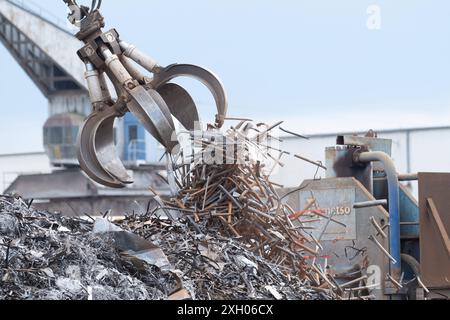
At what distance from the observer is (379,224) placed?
8.31 m

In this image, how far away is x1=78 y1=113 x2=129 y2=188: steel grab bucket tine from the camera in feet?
20.0

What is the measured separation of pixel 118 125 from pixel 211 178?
27922 millimetres

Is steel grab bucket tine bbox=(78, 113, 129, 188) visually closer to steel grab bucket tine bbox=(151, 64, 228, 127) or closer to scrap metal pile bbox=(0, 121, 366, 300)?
scrap metal pile bbox=(0, 121, 366, 300)

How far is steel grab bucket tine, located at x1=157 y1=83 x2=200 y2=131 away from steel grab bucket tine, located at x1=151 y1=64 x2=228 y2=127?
15cm

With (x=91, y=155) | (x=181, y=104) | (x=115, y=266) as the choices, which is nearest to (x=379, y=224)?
(x=181, y=104)

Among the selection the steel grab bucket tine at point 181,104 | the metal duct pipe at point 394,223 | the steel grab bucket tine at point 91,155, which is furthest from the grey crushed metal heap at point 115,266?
the metal duct pipe at point 394,223

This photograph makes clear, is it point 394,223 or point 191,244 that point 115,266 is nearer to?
point 191,244

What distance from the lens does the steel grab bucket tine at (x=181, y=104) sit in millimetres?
6230

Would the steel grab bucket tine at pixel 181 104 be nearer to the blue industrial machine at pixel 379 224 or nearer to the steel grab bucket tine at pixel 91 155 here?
the steel grab bucket tine at pixel 91 155

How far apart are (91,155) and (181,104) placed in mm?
584

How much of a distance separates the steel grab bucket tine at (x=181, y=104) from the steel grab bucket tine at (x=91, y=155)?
0.41 meters
